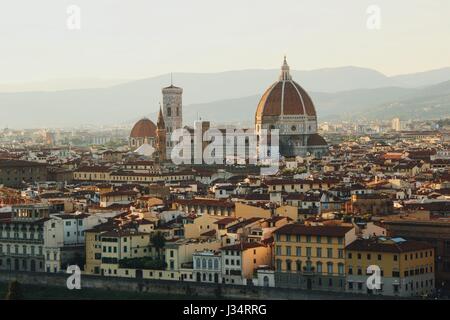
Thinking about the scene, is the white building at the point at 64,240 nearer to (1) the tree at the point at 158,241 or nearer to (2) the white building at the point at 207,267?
(1) the tree at the point at 158,241

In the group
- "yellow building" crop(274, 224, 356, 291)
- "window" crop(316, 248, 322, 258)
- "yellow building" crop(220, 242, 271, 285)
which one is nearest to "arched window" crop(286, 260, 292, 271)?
"yellow building" crop(274, 224, 356, 291)

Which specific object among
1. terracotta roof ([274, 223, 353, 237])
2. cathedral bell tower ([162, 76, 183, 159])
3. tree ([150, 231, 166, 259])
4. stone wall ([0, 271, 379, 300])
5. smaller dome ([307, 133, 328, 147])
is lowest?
stone wall ([0, 271, 379, 300])

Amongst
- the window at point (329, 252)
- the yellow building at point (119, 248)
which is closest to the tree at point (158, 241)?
the yellow building at point (119, 248)

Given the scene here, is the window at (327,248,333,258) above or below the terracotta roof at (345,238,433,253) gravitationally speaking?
below

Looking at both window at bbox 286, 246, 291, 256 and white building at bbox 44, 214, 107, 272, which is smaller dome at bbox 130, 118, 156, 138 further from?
window at bbox 286, 246, 291, 256

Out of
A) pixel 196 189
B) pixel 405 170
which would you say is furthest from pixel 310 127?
pixel 196 189

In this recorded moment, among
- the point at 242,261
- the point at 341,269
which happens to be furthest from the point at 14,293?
the point at 341,269
